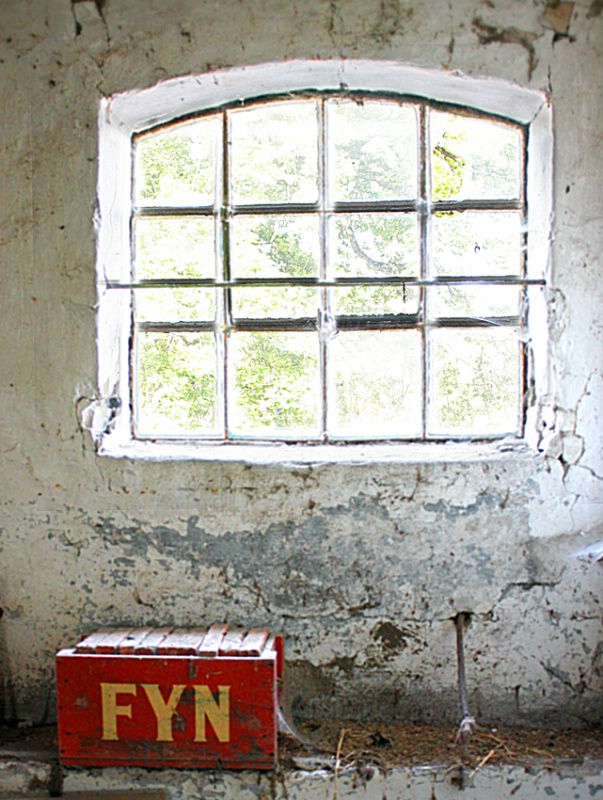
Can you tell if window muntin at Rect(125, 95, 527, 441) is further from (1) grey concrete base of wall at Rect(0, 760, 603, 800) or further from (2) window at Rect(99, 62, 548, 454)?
(1) grey concrete base of wall at Rect(0, 760, 603, 800)

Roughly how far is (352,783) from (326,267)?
140cm

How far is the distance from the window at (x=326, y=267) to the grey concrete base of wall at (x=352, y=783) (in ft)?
2.91

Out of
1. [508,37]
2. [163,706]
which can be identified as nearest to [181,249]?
[508,37]

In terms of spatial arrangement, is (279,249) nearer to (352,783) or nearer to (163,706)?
(163,706)

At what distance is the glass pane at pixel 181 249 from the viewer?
6.86 feet

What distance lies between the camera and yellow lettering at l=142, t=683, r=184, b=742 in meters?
1.69

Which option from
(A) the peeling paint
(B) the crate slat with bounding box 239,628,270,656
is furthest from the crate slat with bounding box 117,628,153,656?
(A) the peeling paint

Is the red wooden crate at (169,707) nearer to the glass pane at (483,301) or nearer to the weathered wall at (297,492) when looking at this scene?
the weathered wall at (297,492)

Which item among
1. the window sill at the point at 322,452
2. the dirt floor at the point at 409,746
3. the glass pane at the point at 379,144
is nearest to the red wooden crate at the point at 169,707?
the dirt floor at the point at 409,746

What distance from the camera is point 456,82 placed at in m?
1.91

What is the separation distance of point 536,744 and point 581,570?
468 mm

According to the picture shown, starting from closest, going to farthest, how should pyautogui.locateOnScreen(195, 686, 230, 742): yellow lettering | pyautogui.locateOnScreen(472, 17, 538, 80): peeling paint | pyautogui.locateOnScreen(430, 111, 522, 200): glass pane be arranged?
pyautogui.locateOnScreen(195, 686, 230, 742): yellow lettering, pyautogui.locateOnScreen(472, 17, 538, 80): peeling paint, pyautogui.locateOnScreen(430, 111, 522, 200): glass pane

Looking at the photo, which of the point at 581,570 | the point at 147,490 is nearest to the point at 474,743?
the point at 581,570

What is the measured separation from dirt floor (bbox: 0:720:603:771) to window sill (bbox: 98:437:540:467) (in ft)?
2.39
